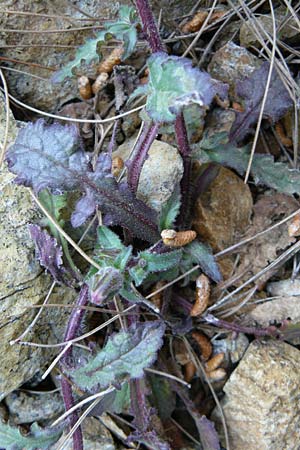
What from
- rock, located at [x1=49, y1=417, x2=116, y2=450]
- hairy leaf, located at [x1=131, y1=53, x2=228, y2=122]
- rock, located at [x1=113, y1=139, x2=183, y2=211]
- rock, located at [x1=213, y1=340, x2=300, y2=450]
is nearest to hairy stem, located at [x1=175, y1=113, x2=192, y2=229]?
rock, located at [x1=113, y1=139, x2=183, y2=211]

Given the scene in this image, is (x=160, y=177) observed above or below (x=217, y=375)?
above

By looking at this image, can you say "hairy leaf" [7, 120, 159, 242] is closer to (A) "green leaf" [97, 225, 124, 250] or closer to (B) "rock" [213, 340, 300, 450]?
(A) "green leaf" [97, 225, 124, 250]

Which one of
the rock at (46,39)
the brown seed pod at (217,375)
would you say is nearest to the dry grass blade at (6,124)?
the rock at (46,39)

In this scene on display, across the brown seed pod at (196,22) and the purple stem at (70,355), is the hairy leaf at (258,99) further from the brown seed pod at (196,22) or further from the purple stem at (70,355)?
the purple stem at (70,355)

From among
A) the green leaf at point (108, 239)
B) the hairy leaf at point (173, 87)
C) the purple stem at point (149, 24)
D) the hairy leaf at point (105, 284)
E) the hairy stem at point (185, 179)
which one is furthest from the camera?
the hairy stem at point (185, 179)

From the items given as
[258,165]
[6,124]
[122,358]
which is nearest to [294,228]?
[258,165]

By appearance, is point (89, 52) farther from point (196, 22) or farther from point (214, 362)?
point (214, 362)

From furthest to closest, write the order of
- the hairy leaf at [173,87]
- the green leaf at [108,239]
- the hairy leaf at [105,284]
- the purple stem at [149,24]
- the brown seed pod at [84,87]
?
the brown seed pod at [84,87], the green leaf at [108,239], the purple stem at [149,24], the hairy leaf at [105,284], the hairy leaf at [173,87]
